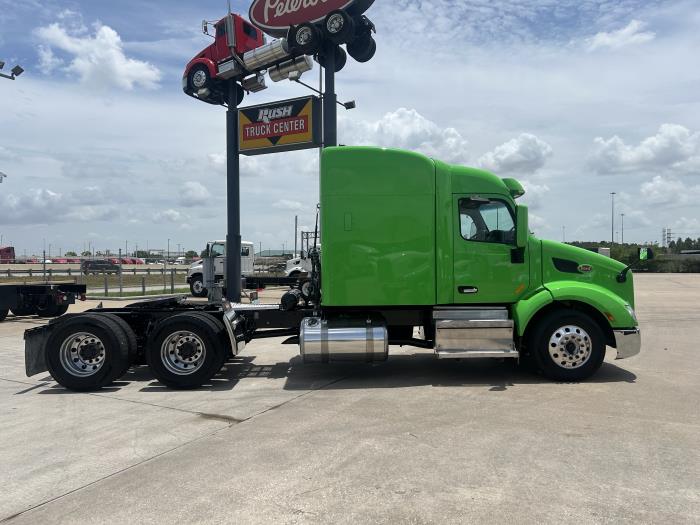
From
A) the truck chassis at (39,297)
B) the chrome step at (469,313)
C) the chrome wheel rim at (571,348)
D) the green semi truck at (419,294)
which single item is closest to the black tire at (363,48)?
the green semi truck at (419,294)

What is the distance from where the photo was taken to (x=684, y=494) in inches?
144

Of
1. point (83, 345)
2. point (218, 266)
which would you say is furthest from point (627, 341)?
point (218, 266)

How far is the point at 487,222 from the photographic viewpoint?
7297mm

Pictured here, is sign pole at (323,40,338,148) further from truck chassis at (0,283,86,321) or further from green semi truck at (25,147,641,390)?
green semi truck at (25,147,641,390)

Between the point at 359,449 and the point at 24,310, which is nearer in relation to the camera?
the point at 359,449

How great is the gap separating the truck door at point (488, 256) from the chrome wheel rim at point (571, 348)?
2.57 feet

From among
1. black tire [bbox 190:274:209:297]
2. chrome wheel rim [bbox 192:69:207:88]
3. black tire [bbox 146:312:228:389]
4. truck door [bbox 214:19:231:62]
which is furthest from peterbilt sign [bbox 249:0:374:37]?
black tire [bbox 190:274:209:297]

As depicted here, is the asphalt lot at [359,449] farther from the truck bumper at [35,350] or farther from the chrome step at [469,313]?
the chrome step at [469,313]

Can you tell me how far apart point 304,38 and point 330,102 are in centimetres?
186

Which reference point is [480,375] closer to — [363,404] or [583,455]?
[363,404]

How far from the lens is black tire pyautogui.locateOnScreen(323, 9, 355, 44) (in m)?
14.3

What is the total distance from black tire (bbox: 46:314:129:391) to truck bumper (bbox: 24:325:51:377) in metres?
0.13

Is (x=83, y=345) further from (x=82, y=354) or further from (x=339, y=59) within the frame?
(x=339, y=59)

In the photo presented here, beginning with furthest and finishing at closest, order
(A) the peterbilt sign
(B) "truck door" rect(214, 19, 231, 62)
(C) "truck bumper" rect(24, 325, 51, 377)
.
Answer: (B) "truck door" rect(214, 19, 231, 62) → (A) the peterbilt sign → (C) "truck bumper" rect(24, 325, 51, 377)
